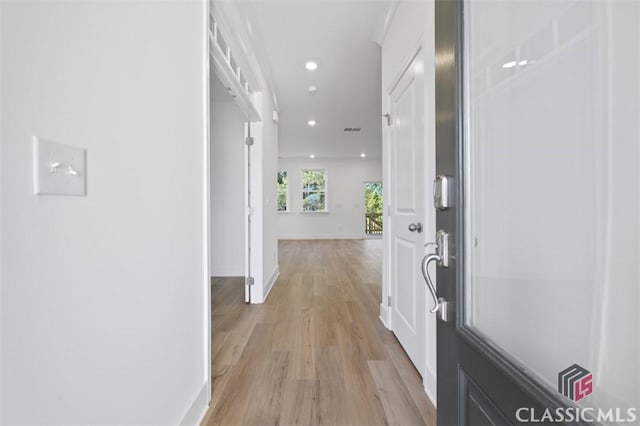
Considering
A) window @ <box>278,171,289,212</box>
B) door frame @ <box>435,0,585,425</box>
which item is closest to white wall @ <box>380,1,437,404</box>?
door frame @ <box>435,0,585,425</box>

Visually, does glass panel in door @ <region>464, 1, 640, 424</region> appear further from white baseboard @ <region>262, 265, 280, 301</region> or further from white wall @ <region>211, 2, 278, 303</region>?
white baseboard @ <region>262, 265, 280, 301</region>

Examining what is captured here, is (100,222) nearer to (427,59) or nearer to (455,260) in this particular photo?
(455,260)

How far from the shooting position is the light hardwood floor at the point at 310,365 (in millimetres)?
1426

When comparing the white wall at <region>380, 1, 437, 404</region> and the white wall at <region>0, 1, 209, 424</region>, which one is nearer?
the white wall at <region>0, 1, 209, 424</region>

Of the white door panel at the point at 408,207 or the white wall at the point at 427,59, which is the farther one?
the white door panel at the point at 408,207

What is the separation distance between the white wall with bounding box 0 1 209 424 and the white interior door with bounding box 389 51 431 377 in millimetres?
1243

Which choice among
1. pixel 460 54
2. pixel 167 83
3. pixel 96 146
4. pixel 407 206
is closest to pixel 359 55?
pixel 407 206

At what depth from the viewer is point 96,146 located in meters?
0.76

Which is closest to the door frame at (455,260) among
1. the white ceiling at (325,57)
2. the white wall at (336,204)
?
the white ceiling at (325,57)

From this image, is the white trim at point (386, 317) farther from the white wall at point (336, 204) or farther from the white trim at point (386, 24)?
the white wall at point (336, 204)

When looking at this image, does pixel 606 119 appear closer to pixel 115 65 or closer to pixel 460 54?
pixel 460 54

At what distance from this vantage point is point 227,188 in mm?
4383

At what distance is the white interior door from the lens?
1.72 meters

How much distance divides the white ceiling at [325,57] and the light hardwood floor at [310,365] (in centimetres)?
258
